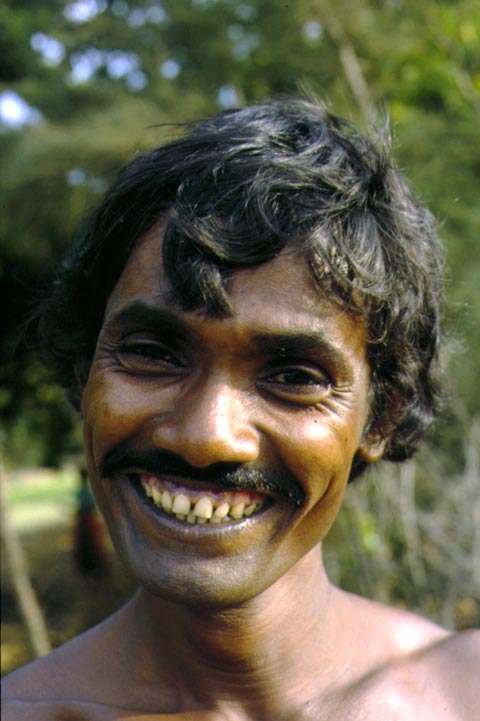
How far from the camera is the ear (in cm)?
176

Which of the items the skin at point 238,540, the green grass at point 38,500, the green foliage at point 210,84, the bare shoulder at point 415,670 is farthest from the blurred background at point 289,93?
the green grass at point 38,500

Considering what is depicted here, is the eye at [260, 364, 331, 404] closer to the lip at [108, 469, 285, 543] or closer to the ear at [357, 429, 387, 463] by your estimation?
the lip at [108, 469, 285, 543]

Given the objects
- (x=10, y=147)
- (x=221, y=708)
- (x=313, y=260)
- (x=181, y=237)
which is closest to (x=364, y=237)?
(x=313, y=260)

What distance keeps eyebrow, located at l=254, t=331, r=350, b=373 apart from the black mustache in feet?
0.71

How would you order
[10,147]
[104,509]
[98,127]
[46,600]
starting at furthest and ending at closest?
[46,600] → [10,147] → [98,127] → [104,509]

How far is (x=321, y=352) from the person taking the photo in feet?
4.75

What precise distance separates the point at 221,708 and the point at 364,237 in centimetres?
100

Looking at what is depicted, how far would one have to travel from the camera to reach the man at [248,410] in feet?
4.55

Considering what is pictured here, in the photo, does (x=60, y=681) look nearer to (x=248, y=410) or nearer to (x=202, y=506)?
(x=202, y=506)

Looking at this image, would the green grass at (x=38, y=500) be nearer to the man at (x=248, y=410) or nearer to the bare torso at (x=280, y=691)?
the bare torso at (x=280, y=691)

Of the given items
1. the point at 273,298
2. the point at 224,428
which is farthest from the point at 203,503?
the point at 273,298

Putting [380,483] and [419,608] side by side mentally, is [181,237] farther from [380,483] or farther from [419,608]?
[419,608]

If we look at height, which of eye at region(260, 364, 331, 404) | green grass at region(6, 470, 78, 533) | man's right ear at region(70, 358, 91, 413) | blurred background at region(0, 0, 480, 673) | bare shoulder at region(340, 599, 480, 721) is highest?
eye at region(260, 364, 331, 404)

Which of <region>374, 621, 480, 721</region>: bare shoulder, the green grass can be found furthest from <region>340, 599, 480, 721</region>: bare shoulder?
the green grass
